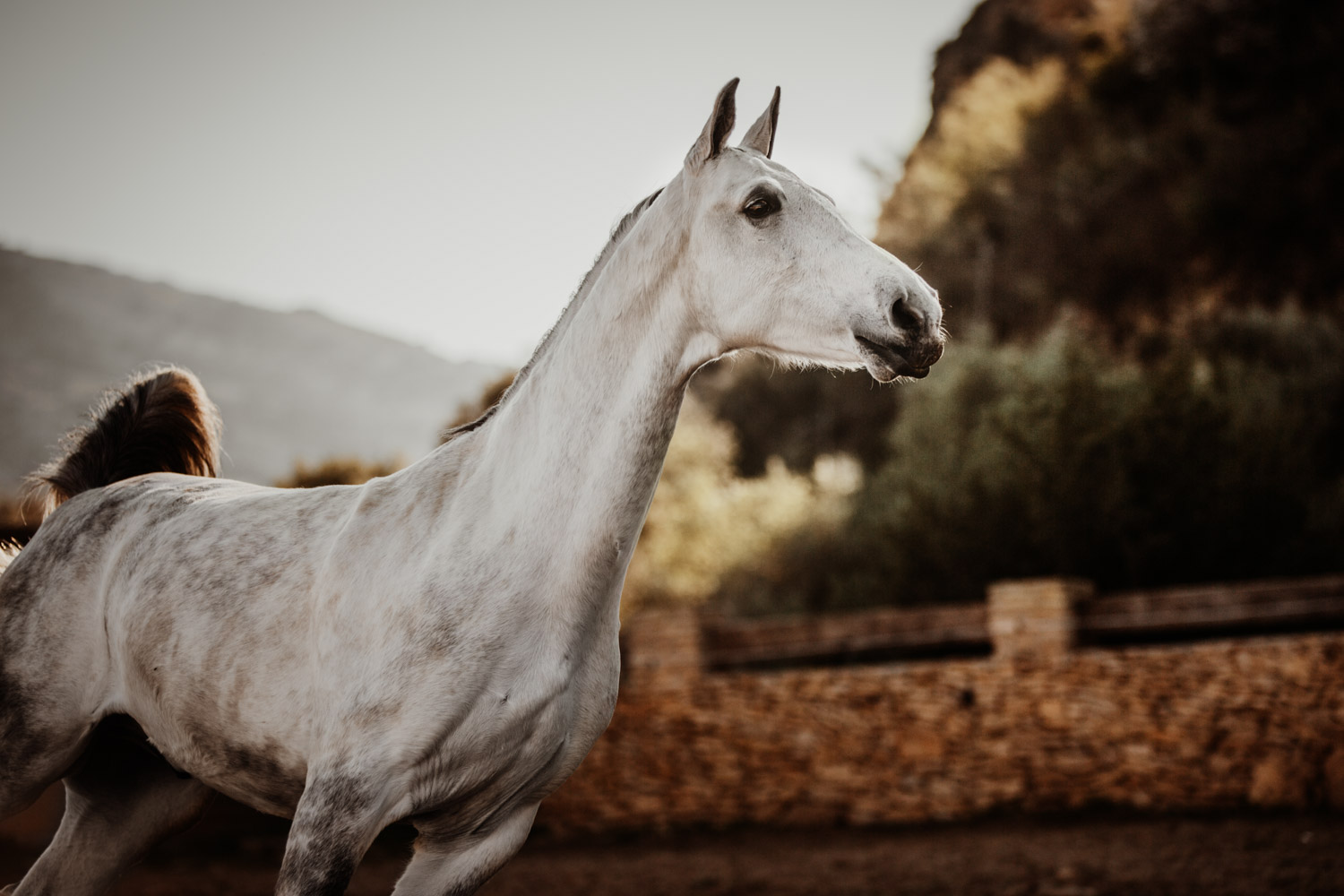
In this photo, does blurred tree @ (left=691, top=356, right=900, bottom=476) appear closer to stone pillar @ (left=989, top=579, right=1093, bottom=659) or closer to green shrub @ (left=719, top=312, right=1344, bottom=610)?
green shrub @ (left=719, top=312, right=1344, bottom=610)

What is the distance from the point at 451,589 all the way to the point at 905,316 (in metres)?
1.22

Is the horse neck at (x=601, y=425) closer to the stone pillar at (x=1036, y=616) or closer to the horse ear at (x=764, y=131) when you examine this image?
the horse ear at (x=764, y=131)

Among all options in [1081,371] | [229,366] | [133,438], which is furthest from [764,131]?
[229,366]

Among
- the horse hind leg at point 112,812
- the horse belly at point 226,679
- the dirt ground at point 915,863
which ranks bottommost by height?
the dirt ground at point 915,863

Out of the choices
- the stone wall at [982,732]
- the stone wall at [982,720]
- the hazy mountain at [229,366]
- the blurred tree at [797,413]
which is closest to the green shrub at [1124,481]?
the stone wall at [982,720]

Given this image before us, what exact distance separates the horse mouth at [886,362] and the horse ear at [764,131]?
0.76m

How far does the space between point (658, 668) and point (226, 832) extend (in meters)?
5.42

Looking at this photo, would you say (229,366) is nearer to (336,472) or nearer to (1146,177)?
(336,472)

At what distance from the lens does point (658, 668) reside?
434 inches

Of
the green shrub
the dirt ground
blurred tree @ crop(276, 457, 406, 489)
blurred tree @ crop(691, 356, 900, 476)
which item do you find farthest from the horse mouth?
blurred tree @ crop(691, 356, 900, 476)

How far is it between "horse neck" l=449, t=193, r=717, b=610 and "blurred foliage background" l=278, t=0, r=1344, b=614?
9.83 meters

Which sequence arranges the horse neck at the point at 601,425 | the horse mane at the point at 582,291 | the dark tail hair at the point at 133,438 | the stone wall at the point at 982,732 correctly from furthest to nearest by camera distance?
1. the stone wall at the point at 982,732
2. the dark tail hair at the point at 133,438
3. the horse mane at the point at 582,291
4. the horse neck at the point at 601,425

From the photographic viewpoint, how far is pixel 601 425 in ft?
8.02

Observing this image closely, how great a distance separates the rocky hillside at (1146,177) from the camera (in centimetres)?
1970
